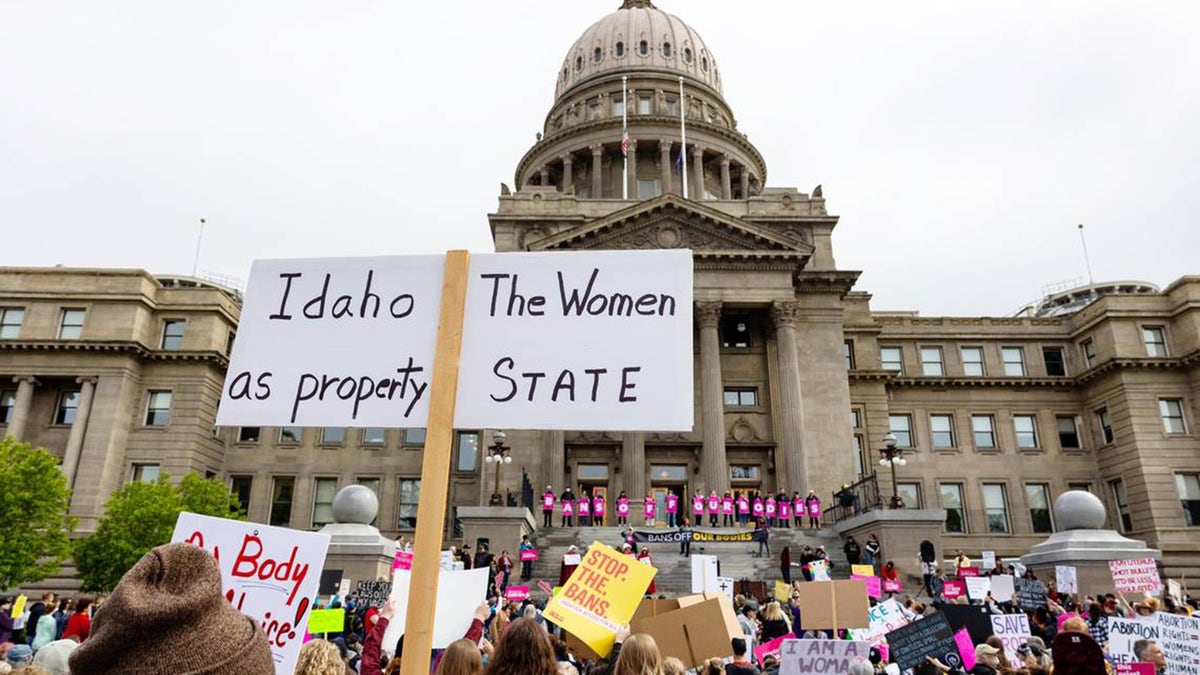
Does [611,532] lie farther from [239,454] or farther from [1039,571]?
[239,454]

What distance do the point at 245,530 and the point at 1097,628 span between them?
15.2 meters

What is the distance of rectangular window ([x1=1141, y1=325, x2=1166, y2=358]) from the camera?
4853 centimetres

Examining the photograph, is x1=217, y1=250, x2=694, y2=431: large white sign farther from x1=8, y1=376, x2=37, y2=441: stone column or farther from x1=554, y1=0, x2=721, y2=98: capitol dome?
x1=554, y1=0, x2=721, y2=98: capitol dome

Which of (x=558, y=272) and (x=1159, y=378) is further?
(x=1159, y=378)

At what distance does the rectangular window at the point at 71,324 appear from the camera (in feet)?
151

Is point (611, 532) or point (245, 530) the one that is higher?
point (611, 532)

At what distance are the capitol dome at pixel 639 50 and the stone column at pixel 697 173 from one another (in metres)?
10.8

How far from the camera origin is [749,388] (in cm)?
4403

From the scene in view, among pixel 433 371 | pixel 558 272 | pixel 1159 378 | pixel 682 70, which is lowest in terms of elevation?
pixel 433 371

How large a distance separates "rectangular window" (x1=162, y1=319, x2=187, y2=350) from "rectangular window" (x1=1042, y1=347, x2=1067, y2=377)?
55.4m

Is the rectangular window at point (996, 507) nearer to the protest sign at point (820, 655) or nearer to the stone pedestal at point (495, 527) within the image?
the stone pedestal at point (495, 527)

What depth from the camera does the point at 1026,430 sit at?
52.7 m

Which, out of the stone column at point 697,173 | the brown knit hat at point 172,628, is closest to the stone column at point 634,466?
the stone column at point 697,173

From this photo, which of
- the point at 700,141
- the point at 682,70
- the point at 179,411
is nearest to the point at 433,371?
the point at 179,411
